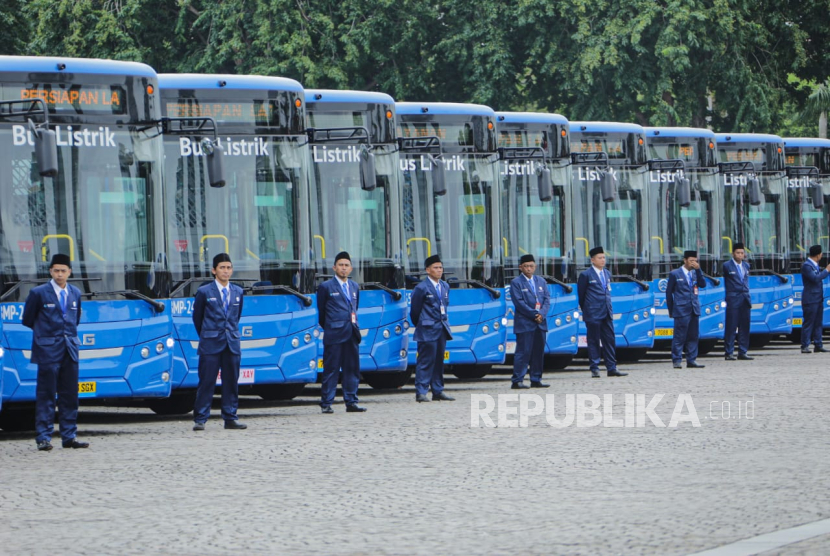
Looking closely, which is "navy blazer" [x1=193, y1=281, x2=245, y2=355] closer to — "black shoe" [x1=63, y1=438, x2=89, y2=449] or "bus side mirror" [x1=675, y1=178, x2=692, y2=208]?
"black shoe" [x1=63, y1=438, x2=89, y2=449]

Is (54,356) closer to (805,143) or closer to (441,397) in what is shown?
(441,397)

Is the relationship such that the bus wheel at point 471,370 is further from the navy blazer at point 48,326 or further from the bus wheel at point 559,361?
the navy blazer at point 48,326

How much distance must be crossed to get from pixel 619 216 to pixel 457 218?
4.93 m

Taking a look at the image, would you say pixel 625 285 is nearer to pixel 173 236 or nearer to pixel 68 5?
pixel 173 236

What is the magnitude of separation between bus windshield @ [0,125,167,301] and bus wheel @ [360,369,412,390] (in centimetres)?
600

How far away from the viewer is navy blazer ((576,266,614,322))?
22.4 m

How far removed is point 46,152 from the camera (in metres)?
13.8

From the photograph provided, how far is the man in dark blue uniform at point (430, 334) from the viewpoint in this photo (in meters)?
18.7

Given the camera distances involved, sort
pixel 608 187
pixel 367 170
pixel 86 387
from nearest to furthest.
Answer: pixel 86 387 → pixel 367 170 → pixel 608 187

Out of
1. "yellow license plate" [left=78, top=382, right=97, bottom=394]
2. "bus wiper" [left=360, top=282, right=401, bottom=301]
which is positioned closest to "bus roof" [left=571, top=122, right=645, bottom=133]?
"bus wiper" [left=360, top=282, right=401, bottom=301]

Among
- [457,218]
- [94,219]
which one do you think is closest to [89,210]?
[94,219]

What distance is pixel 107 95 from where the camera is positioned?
1524 cm

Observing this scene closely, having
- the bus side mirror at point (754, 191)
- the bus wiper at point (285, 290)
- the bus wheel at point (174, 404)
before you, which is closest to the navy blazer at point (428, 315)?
the bus wiper at point (285, 290)

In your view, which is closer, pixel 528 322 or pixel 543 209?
pixel 528 322
